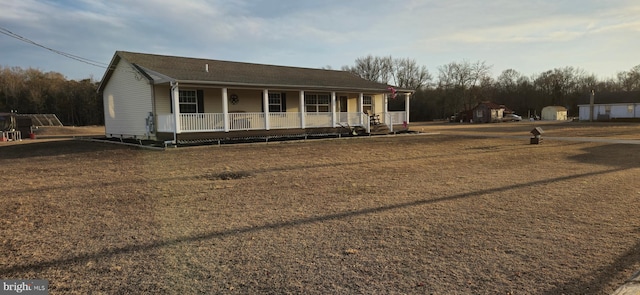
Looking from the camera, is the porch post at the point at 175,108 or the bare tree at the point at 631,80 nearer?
the porch post at the point at 175,108

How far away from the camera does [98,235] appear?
15.4 feet

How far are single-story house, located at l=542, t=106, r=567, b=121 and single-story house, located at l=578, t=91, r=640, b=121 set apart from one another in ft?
16.8

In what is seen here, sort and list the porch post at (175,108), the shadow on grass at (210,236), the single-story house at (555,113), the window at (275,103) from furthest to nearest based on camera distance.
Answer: the single-story house at (555,113) < the window at (275,103) < the porch post at (175,108) < the shadow on grass at (210,236)

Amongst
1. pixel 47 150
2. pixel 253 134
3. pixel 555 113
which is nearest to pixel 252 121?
pixel 253 134

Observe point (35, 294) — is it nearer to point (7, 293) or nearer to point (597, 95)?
point (7, 293)

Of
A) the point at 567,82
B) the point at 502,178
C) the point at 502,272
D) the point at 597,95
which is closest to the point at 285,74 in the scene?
the point at 502,178

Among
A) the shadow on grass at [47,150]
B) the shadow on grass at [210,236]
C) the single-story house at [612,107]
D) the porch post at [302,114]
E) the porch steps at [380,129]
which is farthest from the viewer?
the single-story house at [612,107]

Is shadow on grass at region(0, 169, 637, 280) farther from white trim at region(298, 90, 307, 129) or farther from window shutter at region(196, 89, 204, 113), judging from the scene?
window shutter at region(196, 89, 204, 113)

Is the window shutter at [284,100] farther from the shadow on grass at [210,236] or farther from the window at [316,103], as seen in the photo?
the shadow on grass at [210,236]

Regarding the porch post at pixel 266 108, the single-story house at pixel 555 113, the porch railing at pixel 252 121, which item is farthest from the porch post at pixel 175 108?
the single-story house at pixel 555 113

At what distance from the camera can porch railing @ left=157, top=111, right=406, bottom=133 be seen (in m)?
16.9

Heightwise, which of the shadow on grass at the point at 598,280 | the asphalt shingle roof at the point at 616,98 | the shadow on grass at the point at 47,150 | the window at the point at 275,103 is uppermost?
the asphalt shingle roof at the point at 616,98

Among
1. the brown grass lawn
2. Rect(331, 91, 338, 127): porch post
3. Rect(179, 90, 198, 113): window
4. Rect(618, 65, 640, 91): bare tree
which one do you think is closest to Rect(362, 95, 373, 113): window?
Rect(331, 91, 338, 127): porch post

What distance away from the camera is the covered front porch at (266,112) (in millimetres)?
17181
